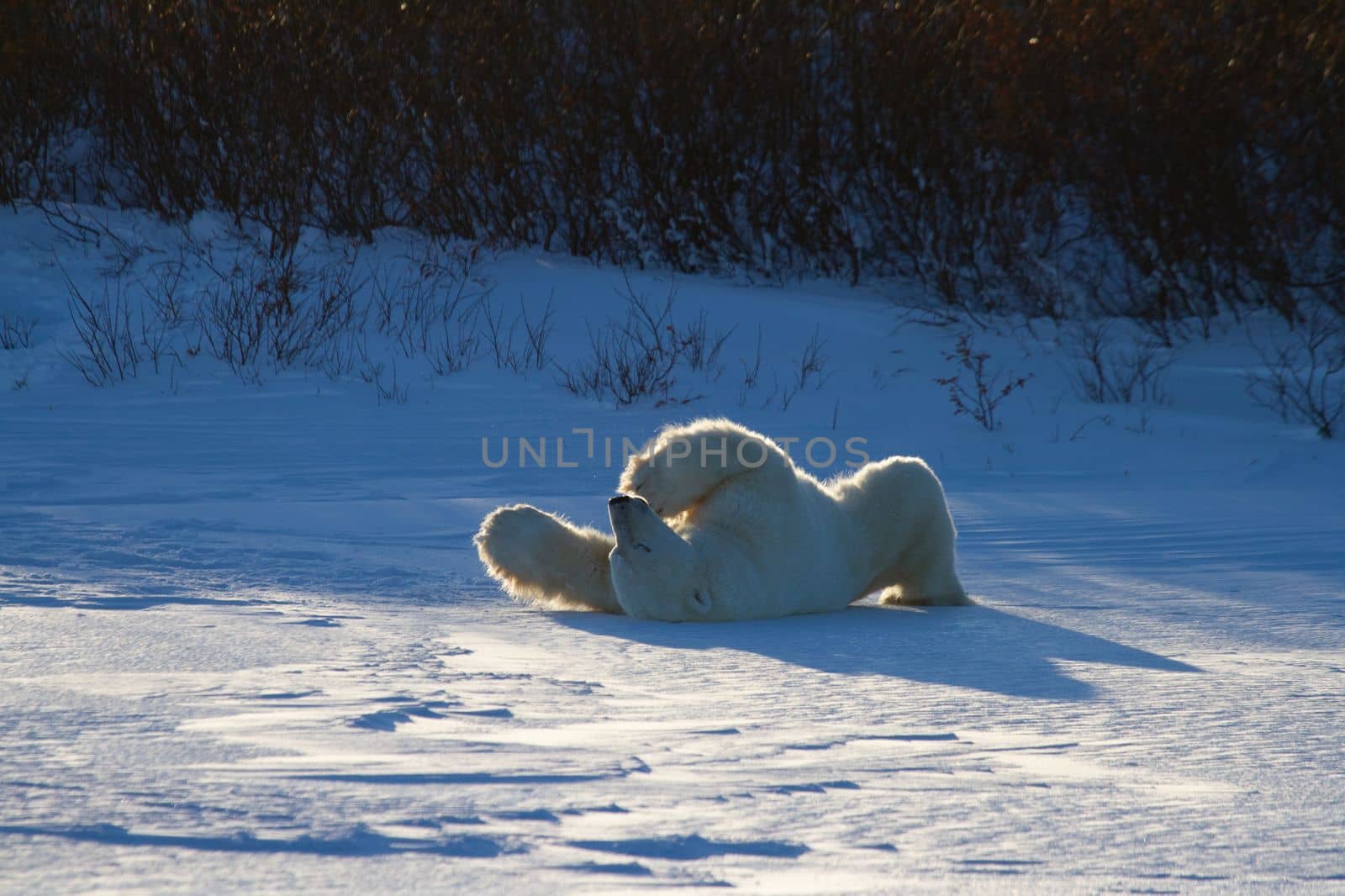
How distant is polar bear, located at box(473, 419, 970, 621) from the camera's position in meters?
3.59

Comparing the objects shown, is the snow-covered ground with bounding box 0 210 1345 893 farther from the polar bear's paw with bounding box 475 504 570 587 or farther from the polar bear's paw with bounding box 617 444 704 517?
the polar bear's paw with bounding box 617 444 704 517

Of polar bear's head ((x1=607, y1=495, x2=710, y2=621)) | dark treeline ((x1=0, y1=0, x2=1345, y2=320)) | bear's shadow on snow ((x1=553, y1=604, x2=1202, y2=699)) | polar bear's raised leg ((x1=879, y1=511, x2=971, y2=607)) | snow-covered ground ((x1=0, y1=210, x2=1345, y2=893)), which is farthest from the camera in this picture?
dark treeline ((x1=0, y1=0, x2=1345, y2=320))

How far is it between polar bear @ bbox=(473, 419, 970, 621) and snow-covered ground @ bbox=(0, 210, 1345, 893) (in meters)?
0.10

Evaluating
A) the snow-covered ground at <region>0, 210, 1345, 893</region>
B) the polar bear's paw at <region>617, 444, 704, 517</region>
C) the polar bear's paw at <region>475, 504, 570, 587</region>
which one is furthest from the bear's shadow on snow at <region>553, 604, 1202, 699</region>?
→ the polar bear's paw at <region>617, 444, 704, 517</region>

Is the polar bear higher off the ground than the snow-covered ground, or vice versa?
the polar bear

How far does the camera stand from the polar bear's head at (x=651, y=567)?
11.4 feet

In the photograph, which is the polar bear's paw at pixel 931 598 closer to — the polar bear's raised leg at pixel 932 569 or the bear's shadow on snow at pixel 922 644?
the polar bear's raised leg at pixel 932 569

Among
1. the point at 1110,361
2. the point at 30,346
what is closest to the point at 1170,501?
the point at 1110,361

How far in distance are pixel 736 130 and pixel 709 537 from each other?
9.68 m

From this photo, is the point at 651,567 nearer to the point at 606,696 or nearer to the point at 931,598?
the point at 606,696

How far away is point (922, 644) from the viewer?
3.42 m

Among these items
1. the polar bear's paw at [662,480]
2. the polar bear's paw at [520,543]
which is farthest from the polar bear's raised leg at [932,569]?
the polar bear's paw at [520,543]

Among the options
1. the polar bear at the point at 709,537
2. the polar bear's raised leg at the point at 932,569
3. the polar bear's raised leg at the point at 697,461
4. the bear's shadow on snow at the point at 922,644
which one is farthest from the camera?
the polar bear's raised leg at the point at 932,569

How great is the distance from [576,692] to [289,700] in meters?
0.56
